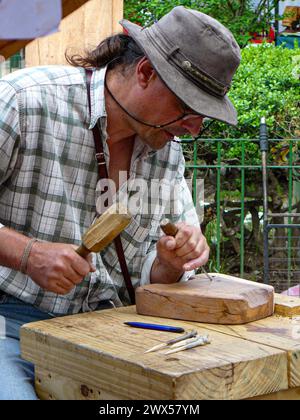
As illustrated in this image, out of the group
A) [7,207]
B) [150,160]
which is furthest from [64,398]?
[150,160]

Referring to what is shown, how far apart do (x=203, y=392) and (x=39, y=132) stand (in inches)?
40.9

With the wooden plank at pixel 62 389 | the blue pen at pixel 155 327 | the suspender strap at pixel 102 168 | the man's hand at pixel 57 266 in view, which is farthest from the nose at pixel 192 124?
the wooden plank at pixel 62 389

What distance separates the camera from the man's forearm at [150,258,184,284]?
2385 mm

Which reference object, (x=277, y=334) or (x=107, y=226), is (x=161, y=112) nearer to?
(x=107, y=226)

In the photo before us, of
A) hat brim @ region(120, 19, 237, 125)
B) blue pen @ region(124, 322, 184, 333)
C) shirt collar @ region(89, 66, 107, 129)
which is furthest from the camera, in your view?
shirt collar @ region(89, 66, 107, 129)

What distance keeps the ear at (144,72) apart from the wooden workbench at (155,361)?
726 millimetres

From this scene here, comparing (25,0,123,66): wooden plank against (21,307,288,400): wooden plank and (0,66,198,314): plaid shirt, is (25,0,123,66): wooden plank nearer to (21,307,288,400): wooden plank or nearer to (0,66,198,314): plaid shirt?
(0,66,198,314): plaid shirt

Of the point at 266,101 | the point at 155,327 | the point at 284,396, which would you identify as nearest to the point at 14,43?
the point at 155,327

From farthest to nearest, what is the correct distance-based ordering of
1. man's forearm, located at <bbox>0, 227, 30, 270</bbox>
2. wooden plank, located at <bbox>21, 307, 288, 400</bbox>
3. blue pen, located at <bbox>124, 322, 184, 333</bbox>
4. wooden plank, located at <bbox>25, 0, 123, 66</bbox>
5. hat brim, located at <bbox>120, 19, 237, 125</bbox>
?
wooden plank, located at <bbox>25, 0, 123, 66</bbox>, hat brim, located at <bbox>120, 19, 237, 125</bbox>, man's forearm, located at <bbox>0, 227, 30, 270</bbox>, blue pen, located at <bbox>124, 322, 184, 333</bbox>, wooden plank, located at <bbox>21, 307, 288, 400</bbox>

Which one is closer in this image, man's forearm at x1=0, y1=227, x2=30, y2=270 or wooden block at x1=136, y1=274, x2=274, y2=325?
wooden block at x1=136, y1=274, x2=274, y2=325

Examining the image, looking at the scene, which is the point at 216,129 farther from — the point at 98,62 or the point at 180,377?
the point at 180,377

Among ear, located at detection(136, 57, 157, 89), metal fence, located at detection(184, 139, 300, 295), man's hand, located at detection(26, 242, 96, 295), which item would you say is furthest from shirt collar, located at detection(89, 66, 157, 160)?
metal fence, located at detection(184, 139, 300, 295)

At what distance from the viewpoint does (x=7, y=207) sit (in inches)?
89.8

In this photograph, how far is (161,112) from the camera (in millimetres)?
2279
